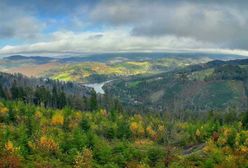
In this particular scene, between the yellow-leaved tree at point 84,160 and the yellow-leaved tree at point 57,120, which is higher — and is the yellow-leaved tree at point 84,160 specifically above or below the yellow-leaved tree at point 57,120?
above

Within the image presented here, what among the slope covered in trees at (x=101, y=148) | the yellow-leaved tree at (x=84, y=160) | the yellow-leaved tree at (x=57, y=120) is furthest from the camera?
the yellow-leaved tree at (x=57, y=120)

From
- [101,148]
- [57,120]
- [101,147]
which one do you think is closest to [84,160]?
[101,148]

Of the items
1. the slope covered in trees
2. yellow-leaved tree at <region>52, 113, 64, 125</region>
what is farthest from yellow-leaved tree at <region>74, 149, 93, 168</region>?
yellow-leaved tree at <region>52, 113, 64, 125</region>

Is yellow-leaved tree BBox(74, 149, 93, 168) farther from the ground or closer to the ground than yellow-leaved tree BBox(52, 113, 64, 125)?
farther from the ground

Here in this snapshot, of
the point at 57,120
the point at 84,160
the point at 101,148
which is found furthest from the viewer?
the point at 57,120

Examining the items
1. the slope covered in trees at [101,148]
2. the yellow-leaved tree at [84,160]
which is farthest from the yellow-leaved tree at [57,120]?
the yellow-leaved tree at [84,160]

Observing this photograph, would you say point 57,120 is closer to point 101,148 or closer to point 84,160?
point 101,148

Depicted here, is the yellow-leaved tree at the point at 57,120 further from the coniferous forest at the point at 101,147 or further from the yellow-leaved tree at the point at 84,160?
the yellow-leaved tree at the point at 84,160

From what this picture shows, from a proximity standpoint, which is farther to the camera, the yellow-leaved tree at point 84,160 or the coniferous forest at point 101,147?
the coniferous forest at point 101,147

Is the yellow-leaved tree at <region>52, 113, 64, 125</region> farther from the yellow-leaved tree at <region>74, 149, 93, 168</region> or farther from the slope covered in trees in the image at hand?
the yellow-leaved tree at <region>74, 149, 93, 168</region>

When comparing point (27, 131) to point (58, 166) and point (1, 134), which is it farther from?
point (58, 166)

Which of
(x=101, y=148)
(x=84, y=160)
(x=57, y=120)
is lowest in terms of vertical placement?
(x=57, y=120)

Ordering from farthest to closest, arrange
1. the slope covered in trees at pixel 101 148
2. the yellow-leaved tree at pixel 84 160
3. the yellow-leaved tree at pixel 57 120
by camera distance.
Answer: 1. the yellow-leaved tree at pixel 57 120
2. the slope covered in trees at pixel 101 148
3. the yellow-leaved tree at pixel 84 160

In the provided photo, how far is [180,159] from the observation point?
95750mm
